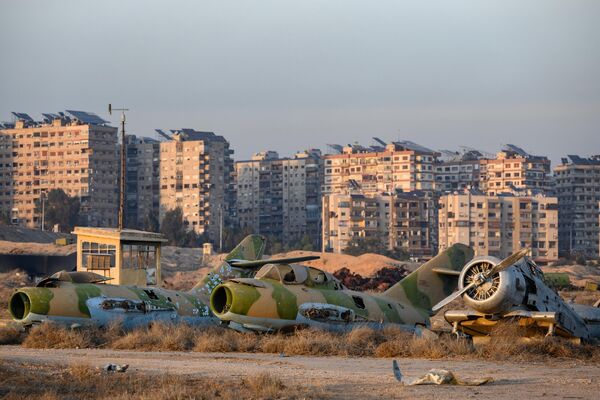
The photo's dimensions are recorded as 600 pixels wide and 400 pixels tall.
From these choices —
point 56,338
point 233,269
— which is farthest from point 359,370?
point 233,269

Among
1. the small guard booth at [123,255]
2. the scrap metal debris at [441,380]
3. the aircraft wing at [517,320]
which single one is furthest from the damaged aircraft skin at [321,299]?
the small guard booth at [123,255]

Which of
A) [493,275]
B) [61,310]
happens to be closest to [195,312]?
[61,310]

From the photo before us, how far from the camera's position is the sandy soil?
67.8ft

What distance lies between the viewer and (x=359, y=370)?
2472 centimetres

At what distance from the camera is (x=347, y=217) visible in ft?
623

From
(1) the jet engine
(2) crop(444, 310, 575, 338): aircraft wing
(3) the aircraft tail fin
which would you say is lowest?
(2) crop(444, 310, 575, 338): aircraft wing

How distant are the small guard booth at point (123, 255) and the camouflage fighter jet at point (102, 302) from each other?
531 cm

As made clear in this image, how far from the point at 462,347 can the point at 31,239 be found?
373 ft

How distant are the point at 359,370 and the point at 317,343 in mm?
5049

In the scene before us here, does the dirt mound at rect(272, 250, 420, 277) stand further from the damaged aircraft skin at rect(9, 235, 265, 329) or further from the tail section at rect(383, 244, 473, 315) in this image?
the tail section at rect(383, 244, 473, 315)

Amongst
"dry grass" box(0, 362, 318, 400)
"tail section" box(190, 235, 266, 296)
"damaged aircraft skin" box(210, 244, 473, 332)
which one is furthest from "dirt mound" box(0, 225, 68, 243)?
"dry grass" box(0, 362, 318, 400)

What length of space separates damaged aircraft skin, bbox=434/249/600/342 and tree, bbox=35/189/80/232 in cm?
15059

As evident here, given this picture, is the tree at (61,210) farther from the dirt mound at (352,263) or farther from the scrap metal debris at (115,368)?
the scrap metal debris at (115,368)

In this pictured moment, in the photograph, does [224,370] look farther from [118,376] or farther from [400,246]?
[400,246]
